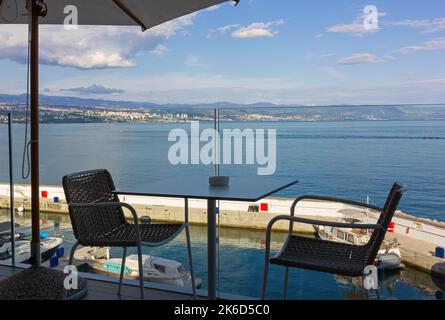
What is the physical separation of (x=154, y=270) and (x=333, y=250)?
Answer: 1.53m

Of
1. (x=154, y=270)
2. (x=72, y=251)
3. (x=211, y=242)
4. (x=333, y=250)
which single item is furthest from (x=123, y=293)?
(x=333, y=250)

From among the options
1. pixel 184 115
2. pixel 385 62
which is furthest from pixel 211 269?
pixel 385 62

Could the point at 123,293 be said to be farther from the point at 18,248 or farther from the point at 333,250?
the point at 333,250

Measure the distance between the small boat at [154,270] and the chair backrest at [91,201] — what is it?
289mm

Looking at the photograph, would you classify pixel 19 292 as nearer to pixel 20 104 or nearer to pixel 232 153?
pixel 20 104

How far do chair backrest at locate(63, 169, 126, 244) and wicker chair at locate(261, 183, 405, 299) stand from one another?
938 millimetres

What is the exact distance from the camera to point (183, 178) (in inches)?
102

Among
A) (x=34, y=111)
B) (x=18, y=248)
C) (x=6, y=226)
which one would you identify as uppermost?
(x=34, y=111)

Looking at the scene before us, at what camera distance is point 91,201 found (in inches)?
89.8

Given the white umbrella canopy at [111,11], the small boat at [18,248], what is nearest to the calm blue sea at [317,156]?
the small boat at [18,248]

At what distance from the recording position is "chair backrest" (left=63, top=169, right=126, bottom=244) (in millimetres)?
2082

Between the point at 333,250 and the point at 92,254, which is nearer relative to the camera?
the point at 333,250
